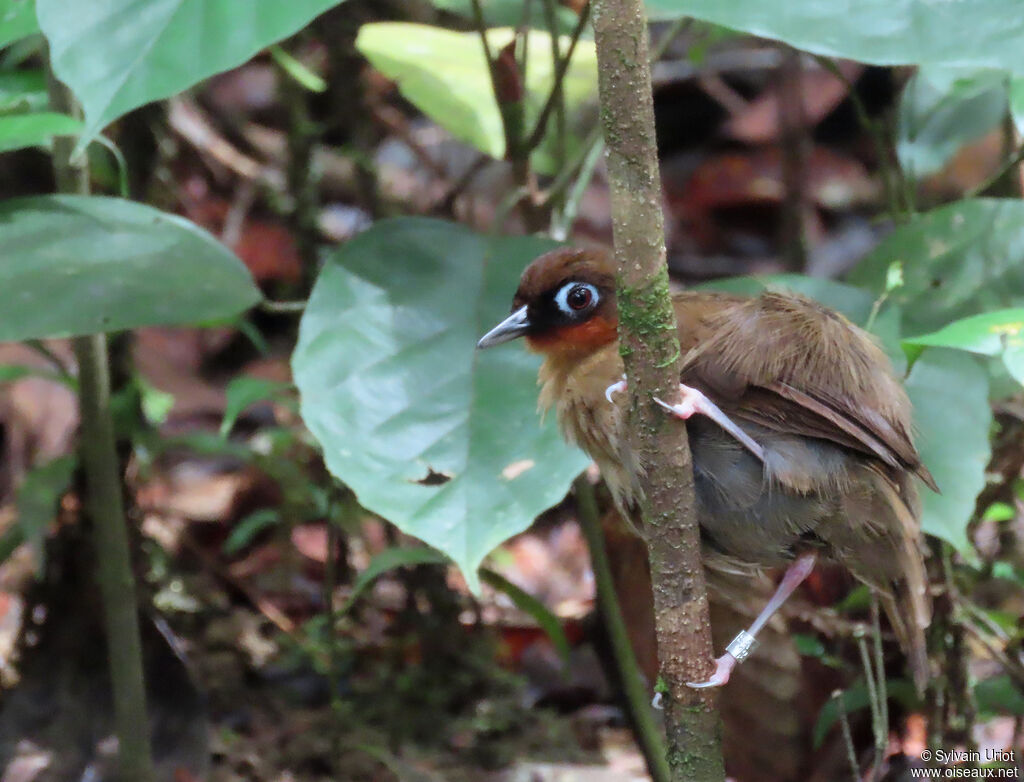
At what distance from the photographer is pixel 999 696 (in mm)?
2641

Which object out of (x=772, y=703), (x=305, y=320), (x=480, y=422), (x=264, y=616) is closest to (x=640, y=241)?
(x=480, y=422)

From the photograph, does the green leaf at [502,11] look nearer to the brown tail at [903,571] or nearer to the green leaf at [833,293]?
the green leaf at [833,293]

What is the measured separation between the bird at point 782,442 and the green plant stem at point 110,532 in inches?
36.0

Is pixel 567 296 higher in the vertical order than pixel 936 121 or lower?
lower

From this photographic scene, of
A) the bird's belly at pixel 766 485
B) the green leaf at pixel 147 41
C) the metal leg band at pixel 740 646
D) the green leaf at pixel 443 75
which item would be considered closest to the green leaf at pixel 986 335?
the bird's belly at pixel 766 485

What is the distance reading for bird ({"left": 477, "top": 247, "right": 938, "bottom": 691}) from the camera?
77.0 inches

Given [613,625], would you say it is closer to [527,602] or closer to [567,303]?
[527,602]

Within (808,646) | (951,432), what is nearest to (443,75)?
(951,432)

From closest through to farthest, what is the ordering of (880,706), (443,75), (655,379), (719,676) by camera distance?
1. (655,379)
2. (719,676)
3. (880,706)
4. (443,75)

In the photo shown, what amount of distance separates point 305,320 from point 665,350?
38.4 inches

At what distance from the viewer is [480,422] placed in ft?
7.32

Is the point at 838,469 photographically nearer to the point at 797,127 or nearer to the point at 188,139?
the point at 797,127

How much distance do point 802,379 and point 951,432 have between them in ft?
1.61

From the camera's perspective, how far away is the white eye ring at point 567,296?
228 cm
